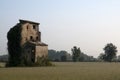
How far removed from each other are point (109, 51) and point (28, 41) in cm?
9266

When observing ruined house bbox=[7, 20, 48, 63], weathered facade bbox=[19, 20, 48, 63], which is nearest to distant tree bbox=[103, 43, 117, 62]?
weathered facade bbox=[19, 20, 48, 63]

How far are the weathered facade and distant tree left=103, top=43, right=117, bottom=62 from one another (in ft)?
283

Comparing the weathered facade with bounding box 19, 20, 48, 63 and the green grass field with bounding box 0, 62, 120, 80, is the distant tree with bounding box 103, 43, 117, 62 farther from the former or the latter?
the green grass field with bounding box 0, 62, 120, 80

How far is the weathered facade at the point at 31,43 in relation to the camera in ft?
246

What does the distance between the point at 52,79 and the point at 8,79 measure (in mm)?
4024

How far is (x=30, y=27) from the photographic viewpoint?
78938 millimetres

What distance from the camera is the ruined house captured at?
73812mm

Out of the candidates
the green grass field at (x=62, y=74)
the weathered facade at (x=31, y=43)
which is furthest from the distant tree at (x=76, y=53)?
the green grass field at (x=62, y=74)

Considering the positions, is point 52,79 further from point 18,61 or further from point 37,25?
point 37,25

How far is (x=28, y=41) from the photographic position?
7625cm

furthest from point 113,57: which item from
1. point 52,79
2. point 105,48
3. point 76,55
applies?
point 52,79

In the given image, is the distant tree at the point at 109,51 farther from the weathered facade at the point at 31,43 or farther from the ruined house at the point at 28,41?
the ruined house at the point at 28,41

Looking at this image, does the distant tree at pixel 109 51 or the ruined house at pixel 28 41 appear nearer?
the ruined house at pixel 28 41

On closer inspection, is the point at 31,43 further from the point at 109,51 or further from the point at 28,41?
the point at 109,51
